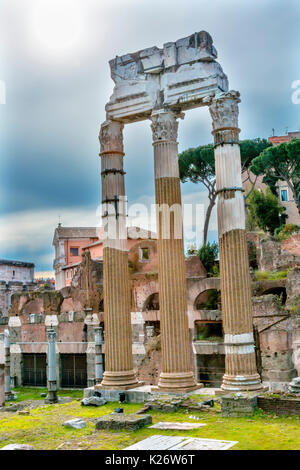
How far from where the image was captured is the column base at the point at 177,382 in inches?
376

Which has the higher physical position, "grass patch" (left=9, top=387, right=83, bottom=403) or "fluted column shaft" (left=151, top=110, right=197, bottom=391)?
"fluted column shaft" (left=151, top=110, right=197, bottom=391)

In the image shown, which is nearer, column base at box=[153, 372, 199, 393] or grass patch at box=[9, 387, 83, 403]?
column base at box=[153, 372, 199, 393]

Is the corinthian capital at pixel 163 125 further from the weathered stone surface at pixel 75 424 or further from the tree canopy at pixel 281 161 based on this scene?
the tree canopy at pixel 281 161

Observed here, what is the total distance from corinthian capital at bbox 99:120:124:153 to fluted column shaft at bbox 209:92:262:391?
7.52 ft

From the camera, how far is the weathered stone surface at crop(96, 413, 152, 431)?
7.71 m

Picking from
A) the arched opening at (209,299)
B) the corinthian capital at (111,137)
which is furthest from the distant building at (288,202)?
the corinthian capital at (111,137)

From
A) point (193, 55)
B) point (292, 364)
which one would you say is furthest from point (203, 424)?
point (292, 364)

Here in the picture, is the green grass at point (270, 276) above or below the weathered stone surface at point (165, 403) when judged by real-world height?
above

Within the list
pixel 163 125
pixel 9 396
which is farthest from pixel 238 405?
pixel 9 396

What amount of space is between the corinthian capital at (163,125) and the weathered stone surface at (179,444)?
221 inches

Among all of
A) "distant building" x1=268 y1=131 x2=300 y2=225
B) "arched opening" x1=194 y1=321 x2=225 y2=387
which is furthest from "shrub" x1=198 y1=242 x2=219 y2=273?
"distant building" x1=268 y1=131 x2=300 y2=225

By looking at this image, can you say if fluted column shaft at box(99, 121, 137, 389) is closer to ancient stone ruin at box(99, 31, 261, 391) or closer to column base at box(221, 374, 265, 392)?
ancient stone ruin at box(99, 31, 261, 391)

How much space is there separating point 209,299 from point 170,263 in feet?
39.9
